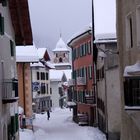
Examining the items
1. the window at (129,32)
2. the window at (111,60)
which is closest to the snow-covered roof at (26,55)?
the window at (111,60)

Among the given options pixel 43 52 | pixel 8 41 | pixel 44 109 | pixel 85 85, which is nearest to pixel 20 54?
pixel 85 85

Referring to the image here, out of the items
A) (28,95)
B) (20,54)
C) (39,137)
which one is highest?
(20,54)

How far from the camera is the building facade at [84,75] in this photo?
4881 centimetres

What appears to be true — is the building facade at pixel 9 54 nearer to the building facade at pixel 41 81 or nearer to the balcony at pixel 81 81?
the balcony at pixel 81 81

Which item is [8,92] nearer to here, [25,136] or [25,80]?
[25,136]

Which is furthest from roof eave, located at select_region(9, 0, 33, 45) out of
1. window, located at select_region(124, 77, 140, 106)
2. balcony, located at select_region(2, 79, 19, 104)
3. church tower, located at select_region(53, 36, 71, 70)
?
church tower, located at select_region(53, 36, 71, 70)

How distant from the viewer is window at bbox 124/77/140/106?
598 inches

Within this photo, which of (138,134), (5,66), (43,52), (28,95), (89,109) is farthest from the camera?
(43,52)

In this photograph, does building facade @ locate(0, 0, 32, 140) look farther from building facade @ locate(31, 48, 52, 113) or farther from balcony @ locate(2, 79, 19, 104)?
building facade @ locate(31, 48, 52, 113)

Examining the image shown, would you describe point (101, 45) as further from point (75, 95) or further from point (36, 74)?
point (36, 74)

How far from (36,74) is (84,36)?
2125 cm

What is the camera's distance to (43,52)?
221ft

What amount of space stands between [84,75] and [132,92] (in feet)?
124

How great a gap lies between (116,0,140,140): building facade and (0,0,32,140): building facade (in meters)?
4.34
